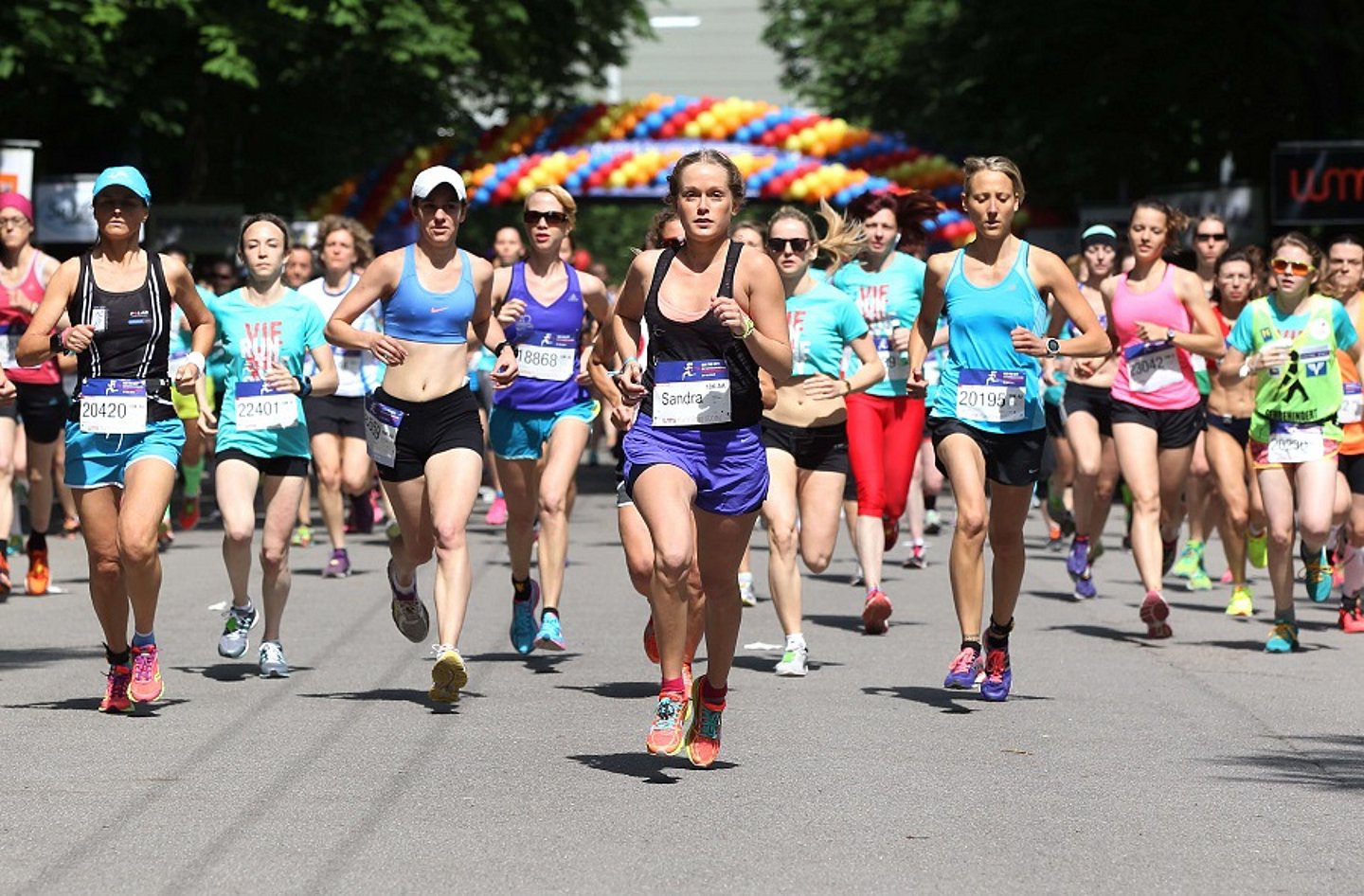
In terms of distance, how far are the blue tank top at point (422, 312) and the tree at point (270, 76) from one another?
636 inches

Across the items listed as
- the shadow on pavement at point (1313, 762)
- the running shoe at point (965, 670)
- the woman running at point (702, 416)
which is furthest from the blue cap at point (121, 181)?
the shadow on pavement at point (1313, 762)

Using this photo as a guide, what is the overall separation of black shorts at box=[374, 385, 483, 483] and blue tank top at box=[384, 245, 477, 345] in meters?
0.26

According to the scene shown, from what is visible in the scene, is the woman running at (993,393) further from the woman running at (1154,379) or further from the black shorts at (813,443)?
the woman running at (1154,379)

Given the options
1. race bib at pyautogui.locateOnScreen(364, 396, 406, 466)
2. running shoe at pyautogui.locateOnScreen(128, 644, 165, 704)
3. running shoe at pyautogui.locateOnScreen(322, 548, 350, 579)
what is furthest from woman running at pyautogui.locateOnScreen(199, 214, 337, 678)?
running shoe at pyautogui.locateOnScreen(322, 548, 350, 579)

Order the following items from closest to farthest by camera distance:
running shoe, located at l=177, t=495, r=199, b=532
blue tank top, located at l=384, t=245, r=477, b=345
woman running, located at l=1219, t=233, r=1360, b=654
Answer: blue tank top, located at l=384, t=245, r=477, b=345
woman running, located at l=1219, t=233, r=1360, b=654
running shoe, located at l=177, t=495, r=199, b=532

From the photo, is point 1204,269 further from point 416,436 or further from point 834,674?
point 416,436

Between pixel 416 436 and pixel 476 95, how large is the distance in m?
26.4

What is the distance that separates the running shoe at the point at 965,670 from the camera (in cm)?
992

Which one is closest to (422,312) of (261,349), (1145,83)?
(261,349)

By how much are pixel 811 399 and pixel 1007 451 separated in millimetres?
1739

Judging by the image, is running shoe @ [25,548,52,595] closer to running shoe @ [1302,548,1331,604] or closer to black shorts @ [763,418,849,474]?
black shorts @ [763,418,849,474]

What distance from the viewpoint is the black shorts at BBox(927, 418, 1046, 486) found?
989 centimetres

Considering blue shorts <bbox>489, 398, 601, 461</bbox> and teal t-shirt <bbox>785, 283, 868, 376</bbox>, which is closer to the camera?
blue shorts <bbox>489, 398, 601, 461</bbox>

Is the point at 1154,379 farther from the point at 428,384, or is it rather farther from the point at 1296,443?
the point at 428,384
